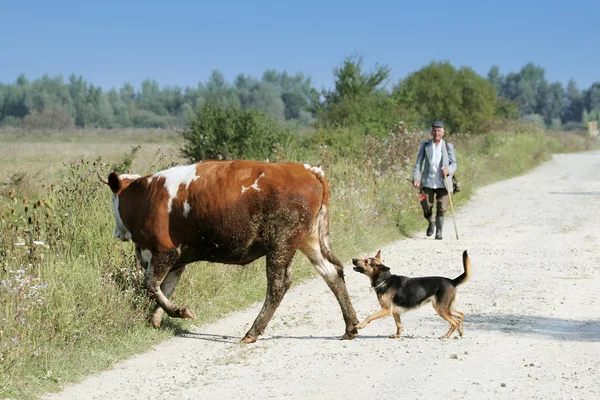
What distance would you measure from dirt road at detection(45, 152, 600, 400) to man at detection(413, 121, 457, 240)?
106 inches

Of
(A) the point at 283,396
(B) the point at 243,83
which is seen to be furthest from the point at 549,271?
(B) the point at 243,83

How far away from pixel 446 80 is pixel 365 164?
2775cm

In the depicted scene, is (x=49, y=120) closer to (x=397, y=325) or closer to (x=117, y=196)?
(x=117, y=196)

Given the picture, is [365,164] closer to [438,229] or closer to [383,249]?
[438,229]

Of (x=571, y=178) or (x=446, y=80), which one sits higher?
(x=446, y=80)

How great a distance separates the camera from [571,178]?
29.2 m

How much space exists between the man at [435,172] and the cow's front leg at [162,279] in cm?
808

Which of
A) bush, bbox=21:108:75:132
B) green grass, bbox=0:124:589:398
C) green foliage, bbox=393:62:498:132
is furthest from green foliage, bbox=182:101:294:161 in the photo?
bush, bbox=21:108:75:132

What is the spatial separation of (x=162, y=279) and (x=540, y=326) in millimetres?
3787

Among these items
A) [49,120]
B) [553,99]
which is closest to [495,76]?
[553,99]

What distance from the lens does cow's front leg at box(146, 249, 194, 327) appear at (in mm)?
7883

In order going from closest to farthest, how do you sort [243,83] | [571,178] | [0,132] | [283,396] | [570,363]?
[283,396], [570,363], [571,178], [0,132], [243,83]

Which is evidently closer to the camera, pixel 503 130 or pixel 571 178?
pixel 571 178

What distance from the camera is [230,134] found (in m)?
21.0
